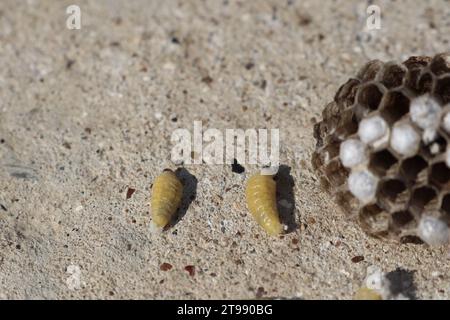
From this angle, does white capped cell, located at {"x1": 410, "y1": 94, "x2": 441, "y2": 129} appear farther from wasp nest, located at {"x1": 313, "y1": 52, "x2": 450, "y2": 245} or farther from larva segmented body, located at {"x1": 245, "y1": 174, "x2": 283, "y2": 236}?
larva segmented body, located at {"x1": 245, "y1": 174, "x2": 283, "y2": 236}

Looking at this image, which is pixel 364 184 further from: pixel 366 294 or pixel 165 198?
pixel 165 198

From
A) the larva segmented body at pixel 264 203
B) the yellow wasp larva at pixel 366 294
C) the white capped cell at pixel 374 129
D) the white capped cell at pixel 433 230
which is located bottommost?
the yellow wasp larva at pixel 366 294

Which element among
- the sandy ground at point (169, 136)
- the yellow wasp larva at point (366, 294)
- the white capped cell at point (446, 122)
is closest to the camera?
the white capped cell at point (446, 122)

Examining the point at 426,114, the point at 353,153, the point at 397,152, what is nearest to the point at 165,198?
the point at 353,153

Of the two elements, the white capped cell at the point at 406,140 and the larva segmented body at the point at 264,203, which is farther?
the larva segmented body at the point at 264,203

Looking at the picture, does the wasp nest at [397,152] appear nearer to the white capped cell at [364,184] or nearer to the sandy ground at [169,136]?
the white capped cell at [364,184]

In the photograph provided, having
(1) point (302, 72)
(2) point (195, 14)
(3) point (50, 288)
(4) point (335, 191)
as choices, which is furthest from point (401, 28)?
(3) point (50, 288)

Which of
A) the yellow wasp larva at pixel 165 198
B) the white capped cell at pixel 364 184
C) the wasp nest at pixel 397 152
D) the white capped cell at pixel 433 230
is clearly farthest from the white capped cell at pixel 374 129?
the yellow wasp larva at pixel 165 198
